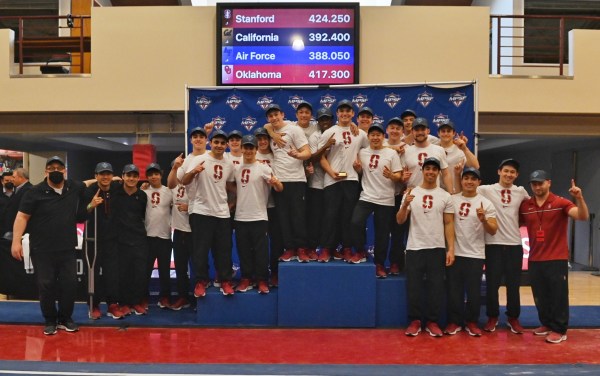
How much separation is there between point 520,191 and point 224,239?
3.24 meters

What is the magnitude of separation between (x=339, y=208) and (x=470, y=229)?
1441 millimetres

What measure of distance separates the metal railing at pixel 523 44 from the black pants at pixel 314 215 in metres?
5.70

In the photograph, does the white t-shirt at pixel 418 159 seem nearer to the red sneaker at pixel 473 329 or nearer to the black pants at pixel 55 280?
the red sneaker at pixel 473 329

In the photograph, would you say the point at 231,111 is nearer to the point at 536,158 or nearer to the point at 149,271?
the point at 149,271

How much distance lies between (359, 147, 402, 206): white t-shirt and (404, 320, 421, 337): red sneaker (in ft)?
4.20

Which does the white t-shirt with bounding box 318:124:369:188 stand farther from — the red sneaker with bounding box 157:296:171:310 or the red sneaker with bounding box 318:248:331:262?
the red sneaker with bounding box 157:296:171:310

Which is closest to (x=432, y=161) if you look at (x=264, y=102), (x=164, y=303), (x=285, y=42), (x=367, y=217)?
(x=367, y=217)

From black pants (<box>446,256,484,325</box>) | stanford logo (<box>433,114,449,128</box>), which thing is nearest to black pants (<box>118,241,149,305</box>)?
black pants (<box>446,256,484,325</box>)

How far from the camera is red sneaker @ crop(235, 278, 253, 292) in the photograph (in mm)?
6660

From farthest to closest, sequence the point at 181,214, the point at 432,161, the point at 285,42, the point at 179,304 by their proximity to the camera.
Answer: the point at 285,42
the point at 179,304
the point at 181,214
the point at 432,161

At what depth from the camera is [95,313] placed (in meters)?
6.80

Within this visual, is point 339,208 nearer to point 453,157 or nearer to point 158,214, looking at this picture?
point 453,157

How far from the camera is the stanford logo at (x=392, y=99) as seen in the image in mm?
8102

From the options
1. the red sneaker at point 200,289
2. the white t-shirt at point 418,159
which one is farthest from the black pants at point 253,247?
the white t-shirt at point 418,159
